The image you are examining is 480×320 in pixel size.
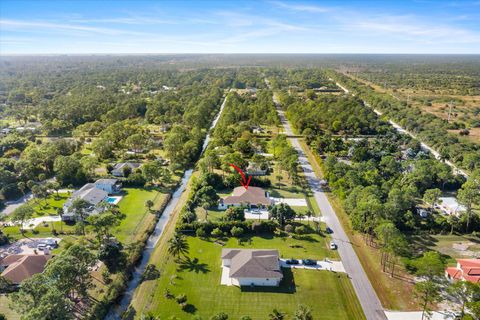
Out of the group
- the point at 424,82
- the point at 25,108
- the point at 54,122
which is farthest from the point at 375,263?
the point at 424,82

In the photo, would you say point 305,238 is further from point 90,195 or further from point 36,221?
point 36,221

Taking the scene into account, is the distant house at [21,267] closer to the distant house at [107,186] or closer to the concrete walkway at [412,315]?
the distant house at [107,186]

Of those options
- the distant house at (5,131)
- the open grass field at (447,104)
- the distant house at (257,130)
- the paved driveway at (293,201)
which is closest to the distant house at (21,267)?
the paved driveway at (293,201)

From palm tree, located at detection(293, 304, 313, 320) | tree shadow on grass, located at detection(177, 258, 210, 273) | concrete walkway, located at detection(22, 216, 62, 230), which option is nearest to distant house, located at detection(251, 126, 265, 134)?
concrete walkway, located at detection(22, 216, 62, 230)

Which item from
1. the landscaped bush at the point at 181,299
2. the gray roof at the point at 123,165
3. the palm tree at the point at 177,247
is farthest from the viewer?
the gray roof at the point at 123,165

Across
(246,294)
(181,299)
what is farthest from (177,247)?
(246,294)

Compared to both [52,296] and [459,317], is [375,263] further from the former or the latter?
[52,296]

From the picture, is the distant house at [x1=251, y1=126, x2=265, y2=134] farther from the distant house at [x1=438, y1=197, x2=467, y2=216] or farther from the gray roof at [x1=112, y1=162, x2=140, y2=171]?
the distant house at [x1=438, y1=197, x2=467, y2=216]
